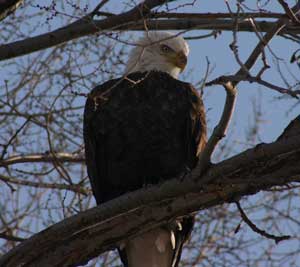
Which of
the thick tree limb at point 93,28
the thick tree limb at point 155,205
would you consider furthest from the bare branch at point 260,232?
the thick tree limb at point 93,28

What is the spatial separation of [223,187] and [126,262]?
1884mm

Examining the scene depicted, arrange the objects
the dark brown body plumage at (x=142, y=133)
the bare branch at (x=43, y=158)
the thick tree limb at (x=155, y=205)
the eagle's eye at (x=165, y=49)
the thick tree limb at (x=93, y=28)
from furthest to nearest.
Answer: the eagle's eye at (x=165, y=49), the bare branch at (x=43, y=158), the dark brown body plumage at (x=142, y=133), the thick tree limb at (x=93, y=28), the thick tree limb at (x=155, y=205)

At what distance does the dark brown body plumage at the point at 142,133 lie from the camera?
211 inches

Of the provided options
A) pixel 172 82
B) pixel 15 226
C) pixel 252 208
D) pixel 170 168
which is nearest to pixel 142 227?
pixel 170 168

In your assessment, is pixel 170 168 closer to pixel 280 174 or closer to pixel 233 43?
pixel 280 174

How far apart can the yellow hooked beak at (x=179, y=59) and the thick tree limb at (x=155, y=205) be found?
222cm

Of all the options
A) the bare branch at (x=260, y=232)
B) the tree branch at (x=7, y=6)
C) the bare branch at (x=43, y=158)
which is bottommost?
the bare branch at (x=260, y=232)

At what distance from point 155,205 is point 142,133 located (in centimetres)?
128

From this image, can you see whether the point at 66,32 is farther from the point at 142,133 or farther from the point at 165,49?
the point at 165,49

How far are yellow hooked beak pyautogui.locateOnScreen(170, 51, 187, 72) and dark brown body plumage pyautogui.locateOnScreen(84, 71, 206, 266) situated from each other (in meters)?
0.80

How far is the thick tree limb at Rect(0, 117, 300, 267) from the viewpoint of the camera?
3719 mm

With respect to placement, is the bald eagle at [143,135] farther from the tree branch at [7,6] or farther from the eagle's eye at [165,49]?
the tree branch at [7,6]

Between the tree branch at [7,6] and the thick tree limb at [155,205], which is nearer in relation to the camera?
the thick tree limb at [155,205]

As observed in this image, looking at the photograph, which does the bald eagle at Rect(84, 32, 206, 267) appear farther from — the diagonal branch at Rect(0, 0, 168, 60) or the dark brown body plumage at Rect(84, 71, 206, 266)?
the diagonal branch at Rect(0, 0, 168, 60)
